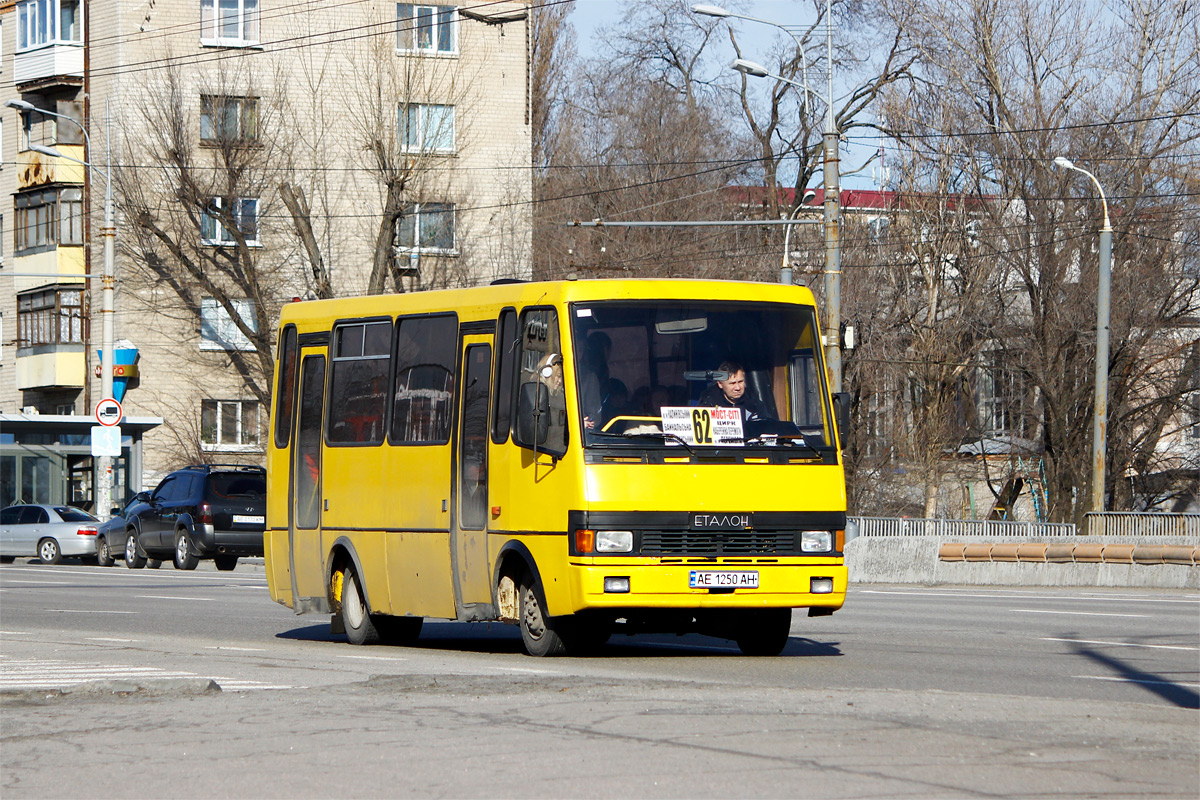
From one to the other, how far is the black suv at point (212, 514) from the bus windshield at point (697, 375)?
20937 millimetres

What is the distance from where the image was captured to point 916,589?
2612 centimetres

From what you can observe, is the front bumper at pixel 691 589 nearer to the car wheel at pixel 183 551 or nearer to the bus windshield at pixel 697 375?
the bus windshield at pixel 697 375

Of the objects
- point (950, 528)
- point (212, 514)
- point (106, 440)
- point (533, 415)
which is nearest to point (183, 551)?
point (212, 514)

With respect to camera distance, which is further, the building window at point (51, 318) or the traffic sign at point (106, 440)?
Answer: the building window at point (51, 318)

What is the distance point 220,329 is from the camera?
52.0 meters

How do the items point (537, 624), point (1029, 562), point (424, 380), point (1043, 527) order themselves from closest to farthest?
point (537, 624)
point (424, 380)
point (1029, 562)
point (1043, 527)

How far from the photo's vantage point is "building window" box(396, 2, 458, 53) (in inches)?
2089

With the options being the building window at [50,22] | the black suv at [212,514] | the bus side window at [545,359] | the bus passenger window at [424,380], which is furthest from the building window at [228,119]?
the bus side window at [545,359]

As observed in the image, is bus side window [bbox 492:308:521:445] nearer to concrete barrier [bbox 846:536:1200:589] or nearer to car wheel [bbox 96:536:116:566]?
concrete barrier [bbox 846:536:1200:589]

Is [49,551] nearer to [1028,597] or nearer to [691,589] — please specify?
[1028,597]

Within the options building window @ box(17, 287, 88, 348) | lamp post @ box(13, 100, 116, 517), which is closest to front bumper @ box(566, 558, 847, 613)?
lamp post @ box(13, 100, 116, 517)

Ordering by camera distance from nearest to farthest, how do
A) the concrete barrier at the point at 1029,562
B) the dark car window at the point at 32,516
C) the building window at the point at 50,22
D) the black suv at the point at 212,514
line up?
the concrete barrier at the point at 1029,562 → the black suv at the point at 212,514 → the dark car window at the point at 32,516 → the building window at the point at 50,22

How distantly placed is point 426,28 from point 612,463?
144ft

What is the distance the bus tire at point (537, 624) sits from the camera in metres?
12.8
